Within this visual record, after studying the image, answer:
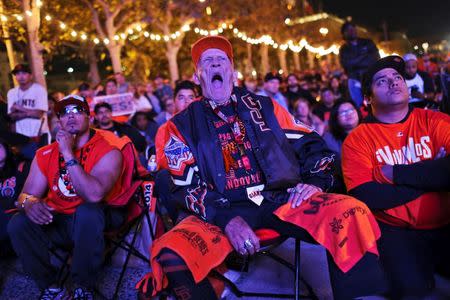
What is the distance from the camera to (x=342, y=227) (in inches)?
88.5

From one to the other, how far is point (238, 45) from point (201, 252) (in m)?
35.6

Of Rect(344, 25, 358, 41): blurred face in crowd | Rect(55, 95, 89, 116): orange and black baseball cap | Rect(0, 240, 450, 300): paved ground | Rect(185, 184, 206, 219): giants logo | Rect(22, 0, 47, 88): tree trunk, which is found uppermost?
Rect(22, 0, 47, 88): tree trunk

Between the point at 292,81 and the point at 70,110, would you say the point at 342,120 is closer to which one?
the point at 70,110

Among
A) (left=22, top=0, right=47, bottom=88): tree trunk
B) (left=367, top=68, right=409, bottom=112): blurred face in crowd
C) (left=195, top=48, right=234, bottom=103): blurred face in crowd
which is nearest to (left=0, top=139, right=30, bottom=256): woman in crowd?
(left=195, top=48, right=234, bottom=103): blurred face in crowd

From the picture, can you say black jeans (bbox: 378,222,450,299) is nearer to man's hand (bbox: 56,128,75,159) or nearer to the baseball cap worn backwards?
the baseball cap worn backwards

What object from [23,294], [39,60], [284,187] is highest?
[39,60]

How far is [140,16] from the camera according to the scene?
1925cm

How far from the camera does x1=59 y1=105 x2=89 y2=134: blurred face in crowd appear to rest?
12.5ft

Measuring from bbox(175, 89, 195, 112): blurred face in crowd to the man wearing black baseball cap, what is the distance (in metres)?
2.75

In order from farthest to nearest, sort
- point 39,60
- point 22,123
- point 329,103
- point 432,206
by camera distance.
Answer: point 39,60 → point 329,103 → point 22,123 → point 432,206

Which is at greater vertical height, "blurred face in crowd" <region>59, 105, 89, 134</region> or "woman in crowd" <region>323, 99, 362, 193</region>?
"blurred face in crowd" <region>59, 105, 89, 134</region>

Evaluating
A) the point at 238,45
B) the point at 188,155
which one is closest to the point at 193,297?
the point at 188,155

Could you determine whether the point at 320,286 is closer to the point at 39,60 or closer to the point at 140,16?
the point at 39,60

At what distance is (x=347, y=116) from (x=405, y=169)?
220 cm
